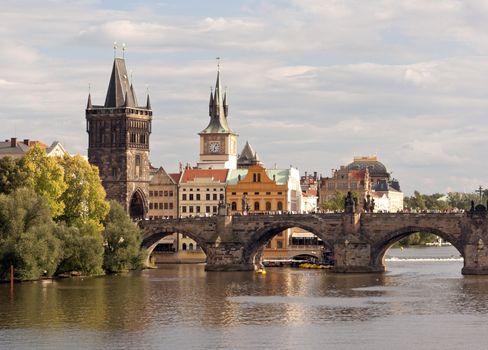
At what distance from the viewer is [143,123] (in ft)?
617

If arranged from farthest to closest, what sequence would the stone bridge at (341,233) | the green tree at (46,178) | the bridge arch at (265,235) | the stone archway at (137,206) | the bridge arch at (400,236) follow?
the stone archway at (137,206) < the bridge arch at (265,235) < the bridge arch at (400,236) < the stone bridge at (341,233) < the green tree at (46,178)

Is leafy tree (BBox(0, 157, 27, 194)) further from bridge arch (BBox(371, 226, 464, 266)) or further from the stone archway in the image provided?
the stone archway

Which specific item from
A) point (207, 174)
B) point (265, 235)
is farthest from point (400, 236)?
point (207, 174)

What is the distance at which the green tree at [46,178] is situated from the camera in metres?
140

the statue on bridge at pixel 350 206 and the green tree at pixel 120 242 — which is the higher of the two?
the statue on bridge at pixel 350 206

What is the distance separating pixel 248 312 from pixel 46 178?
4196cm

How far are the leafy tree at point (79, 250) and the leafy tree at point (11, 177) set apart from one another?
6.23m

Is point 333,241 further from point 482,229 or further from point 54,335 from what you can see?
point 54,335

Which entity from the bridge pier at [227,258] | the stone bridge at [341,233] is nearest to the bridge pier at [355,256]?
the stone bridge at [341,233]

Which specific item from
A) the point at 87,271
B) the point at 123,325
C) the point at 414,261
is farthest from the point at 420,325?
the point at 414,261

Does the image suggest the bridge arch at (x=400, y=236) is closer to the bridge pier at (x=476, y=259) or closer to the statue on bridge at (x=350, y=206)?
the bridge pier at (x=476, y=259)

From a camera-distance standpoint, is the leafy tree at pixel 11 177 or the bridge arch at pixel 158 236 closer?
the leafy tree at pixel 11 177

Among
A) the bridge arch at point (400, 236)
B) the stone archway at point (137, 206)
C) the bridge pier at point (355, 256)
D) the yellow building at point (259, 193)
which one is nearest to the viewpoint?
the bridge arch at point (400, 236)

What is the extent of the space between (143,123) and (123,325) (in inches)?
3670
